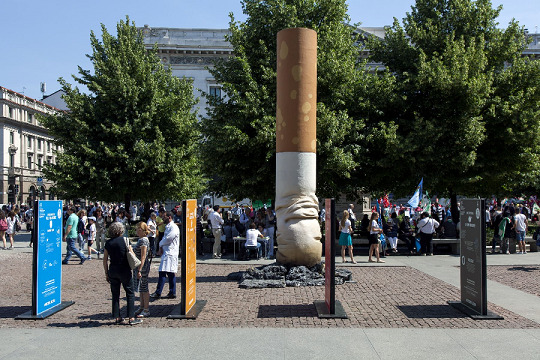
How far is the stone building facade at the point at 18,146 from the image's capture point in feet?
210

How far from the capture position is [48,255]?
9.66m

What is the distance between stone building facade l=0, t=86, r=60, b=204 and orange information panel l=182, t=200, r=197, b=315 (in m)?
57.1

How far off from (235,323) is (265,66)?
15.8 m

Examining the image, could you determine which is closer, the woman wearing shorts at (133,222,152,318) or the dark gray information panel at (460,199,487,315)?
the dark gray information panel at (460,199,487,315)

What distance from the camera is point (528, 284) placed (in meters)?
12.9

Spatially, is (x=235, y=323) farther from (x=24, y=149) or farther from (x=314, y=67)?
(x=24, y=149)

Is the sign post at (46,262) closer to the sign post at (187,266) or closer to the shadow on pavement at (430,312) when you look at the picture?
the sign post at (187,266)

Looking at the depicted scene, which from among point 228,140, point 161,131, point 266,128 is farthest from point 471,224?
point 161,131

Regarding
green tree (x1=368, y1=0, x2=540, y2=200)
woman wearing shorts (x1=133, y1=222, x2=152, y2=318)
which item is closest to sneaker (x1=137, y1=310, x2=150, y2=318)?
woman wearing shorts (x1=133, y1=222, x2=152, y2=318)

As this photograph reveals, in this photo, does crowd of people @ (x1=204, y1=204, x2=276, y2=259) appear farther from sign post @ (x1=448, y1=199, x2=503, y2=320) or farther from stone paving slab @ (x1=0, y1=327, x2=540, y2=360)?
stone paving slab @ (x1=0, y1=327, x2=540, y2=360)

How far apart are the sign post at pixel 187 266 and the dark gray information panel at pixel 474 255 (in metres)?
4.99

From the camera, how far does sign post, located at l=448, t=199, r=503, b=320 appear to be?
354 inches

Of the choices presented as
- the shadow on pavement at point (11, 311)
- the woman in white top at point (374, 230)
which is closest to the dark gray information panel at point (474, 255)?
the woman in white top at point (374, 230)

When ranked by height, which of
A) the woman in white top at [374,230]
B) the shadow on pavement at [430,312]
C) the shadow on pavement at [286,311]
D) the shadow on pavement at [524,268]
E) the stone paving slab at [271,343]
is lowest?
the shadow on pavement at [524,268]
